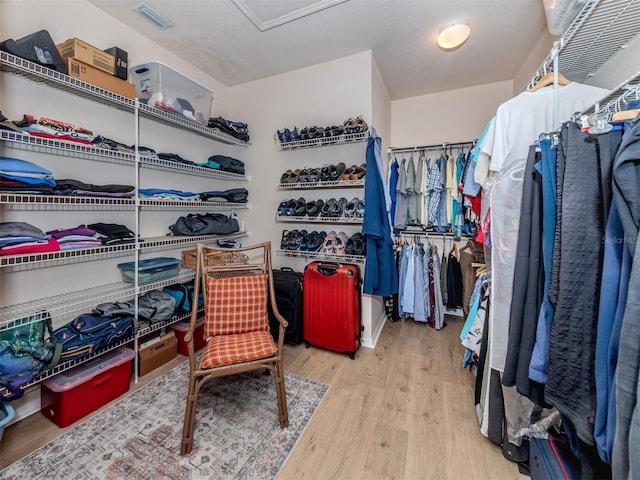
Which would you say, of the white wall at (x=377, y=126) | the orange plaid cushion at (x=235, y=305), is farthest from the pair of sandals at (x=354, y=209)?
the orange plaid cushion at (x=235, y=305)

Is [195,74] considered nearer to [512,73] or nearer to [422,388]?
[512,73]

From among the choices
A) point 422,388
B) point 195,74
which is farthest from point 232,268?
point 195,74

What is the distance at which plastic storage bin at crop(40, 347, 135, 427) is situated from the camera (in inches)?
60.9

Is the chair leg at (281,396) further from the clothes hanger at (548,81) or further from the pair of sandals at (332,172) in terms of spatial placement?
the clothes hanger at (548,81)

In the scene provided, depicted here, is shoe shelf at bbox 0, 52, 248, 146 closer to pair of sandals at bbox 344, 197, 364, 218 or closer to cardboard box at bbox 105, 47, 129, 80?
cardboard box at bbox 105, 47, 129, 80

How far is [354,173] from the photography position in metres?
2.36

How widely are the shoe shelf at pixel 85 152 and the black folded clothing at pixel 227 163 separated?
103 mm

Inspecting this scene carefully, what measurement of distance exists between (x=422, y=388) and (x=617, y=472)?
4.56ft

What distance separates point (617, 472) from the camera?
61 centimetres

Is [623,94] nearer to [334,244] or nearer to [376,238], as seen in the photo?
[376,238]

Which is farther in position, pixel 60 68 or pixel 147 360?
pixel 147 360

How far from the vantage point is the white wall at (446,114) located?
3.03 metres

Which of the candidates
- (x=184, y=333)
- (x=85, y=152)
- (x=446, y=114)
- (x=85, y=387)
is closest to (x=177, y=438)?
(x=85, y=387)

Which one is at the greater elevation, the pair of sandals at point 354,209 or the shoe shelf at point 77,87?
the shoe shelf at point 77,87
